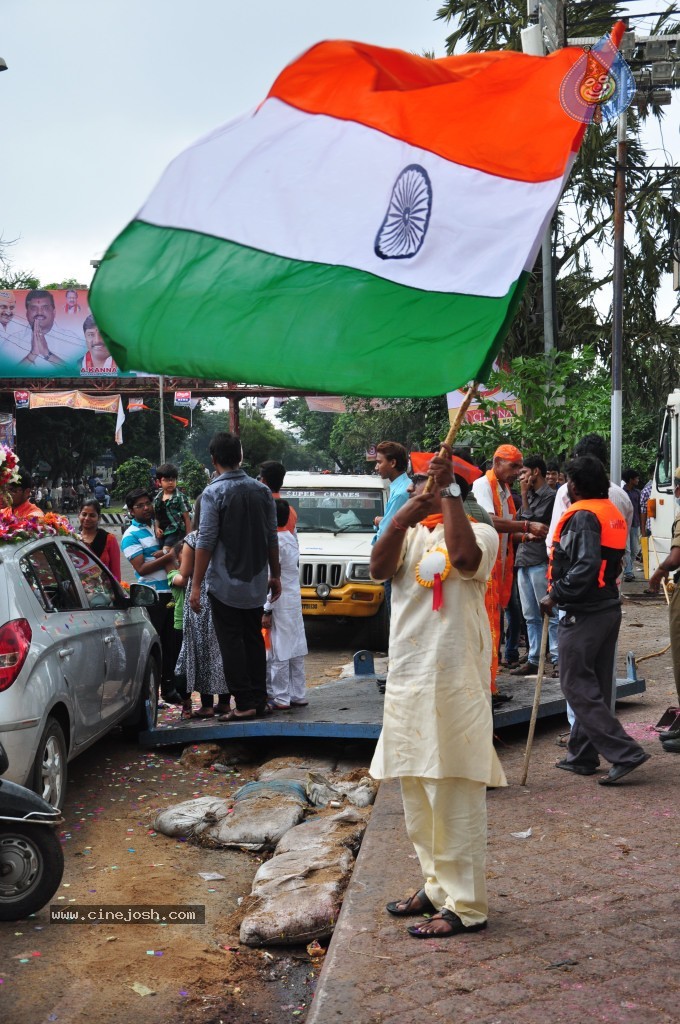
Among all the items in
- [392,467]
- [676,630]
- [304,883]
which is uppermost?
[392,467]

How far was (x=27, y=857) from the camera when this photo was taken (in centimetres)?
473

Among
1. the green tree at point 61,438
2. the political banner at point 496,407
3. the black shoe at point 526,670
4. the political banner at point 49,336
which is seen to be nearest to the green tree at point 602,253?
the political banner at point 496,407

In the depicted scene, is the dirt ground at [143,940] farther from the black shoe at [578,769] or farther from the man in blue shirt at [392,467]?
the man in blue shirt at [392,467]

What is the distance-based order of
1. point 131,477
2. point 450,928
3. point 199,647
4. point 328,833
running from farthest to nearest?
point 131,477
point 199,647
point 328,833
point 450,928

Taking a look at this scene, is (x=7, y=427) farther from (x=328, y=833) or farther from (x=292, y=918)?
A: (x=292, y=918)

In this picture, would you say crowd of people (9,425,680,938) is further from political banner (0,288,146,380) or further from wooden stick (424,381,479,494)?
Result: political banner (0,288,146,380)

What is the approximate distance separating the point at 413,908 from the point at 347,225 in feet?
8.65

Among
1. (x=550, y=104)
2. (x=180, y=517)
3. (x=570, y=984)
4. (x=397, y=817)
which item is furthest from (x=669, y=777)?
(x=180, y=517)

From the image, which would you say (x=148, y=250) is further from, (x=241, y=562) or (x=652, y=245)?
(x=652, y=245)

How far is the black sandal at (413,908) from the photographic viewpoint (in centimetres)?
434

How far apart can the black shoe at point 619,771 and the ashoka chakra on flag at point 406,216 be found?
3.34m

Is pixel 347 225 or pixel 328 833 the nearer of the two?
pixel 347 225

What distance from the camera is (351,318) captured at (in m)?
4.22

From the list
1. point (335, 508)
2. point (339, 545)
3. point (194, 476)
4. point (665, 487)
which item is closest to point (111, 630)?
point (339, 545)
